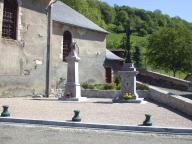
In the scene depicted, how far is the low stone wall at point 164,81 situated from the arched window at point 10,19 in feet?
49.1

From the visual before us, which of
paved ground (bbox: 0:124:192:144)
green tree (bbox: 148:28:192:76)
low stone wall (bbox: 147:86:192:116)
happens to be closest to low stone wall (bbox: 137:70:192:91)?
green tree (bbox: 148:28:192:76)

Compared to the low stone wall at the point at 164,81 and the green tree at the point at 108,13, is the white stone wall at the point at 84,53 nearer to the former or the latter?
the low stone wall at the point at 164,81

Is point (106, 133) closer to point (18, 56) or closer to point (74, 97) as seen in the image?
point (74, 97)

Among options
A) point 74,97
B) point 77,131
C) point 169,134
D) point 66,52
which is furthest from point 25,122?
point 66,52

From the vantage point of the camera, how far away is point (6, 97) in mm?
17734

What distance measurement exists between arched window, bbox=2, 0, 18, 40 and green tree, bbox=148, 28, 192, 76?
23184 millimetres

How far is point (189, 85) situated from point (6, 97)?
15377 mm

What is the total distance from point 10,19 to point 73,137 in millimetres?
12229

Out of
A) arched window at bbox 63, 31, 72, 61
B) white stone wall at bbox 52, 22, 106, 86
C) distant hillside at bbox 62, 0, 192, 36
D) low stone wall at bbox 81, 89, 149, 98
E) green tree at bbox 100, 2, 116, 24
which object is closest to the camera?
low stone wall at bbox 81, 89, 149, 98

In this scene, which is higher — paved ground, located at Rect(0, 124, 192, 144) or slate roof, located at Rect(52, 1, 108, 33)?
slate roof, located at Rect(52, 1, 108, 33)

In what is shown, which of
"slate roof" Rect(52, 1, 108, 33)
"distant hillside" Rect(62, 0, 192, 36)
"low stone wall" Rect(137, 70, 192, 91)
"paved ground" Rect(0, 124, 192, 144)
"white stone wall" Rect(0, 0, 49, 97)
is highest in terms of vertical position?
"distant hillside" Rect(62, 0, 192, 36)

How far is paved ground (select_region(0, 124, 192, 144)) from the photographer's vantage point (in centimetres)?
707

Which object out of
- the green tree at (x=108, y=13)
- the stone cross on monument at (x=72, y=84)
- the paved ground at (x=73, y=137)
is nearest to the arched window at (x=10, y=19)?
→ the stone cross on monument at (x=72, y=84)

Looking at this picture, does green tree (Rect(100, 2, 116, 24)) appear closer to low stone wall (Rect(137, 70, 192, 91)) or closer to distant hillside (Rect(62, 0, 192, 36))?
distant hillside (Rect(62, 0, 192, 36))
